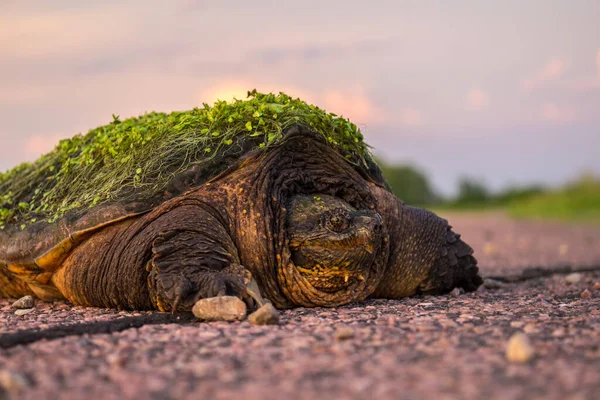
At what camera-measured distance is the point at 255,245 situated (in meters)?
4.00

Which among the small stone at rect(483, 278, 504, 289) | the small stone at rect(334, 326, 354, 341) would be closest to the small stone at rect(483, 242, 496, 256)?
the small stone at rect(483, 278, 504, 289)

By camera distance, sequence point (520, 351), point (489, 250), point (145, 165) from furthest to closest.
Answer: point (489, 250) < point (145, 165) < point (520, 351)

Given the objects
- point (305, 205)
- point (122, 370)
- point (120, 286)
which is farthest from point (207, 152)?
point (122, 370)

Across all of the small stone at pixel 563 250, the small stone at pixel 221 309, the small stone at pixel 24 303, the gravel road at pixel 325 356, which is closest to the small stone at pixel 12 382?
the gravel road at pixel 325 356

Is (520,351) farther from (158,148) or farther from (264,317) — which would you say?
(158,148)

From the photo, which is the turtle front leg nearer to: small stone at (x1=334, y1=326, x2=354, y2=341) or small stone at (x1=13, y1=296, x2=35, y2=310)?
small stone at (x1=334, y1=326, x2=354, y2=341)

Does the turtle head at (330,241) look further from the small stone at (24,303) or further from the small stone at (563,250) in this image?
the small stone at (563,250)

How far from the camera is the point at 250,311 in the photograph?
347 centimetres

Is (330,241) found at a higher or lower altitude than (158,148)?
lower

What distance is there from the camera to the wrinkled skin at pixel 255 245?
365 centimetres

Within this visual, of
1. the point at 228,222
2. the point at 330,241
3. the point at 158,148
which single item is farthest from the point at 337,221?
the point at 158,148

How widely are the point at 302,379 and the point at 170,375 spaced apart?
0.46m

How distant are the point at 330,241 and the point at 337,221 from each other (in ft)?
0.41

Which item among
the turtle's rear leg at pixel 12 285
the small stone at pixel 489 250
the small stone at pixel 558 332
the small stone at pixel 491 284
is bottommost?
the small stone at pixel 558 332
